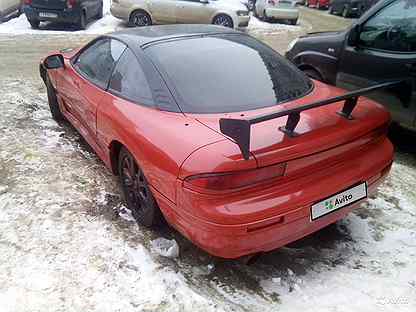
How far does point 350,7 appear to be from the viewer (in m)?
21.0

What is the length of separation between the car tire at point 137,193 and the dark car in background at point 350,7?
19.7 meters

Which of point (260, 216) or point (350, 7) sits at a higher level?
point (260, 216)

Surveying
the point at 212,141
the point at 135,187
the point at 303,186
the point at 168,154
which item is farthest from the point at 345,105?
the point at 135,187

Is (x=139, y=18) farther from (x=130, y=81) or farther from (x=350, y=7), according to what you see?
(x=350, y=7)

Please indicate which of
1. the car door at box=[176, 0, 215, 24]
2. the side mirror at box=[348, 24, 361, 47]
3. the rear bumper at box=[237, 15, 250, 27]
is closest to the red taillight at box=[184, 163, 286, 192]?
the side mirror at box=[348, 24, 361, 47]

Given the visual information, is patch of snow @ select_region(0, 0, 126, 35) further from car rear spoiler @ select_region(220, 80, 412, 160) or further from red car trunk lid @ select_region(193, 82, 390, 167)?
car rear spoiler @ select_region(220, 80, 412, 160)

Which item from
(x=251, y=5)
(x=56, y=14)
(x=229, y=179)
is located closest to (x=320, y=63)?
(x=229, y=179)

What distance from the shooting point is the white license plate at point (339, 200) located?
8.62 feet

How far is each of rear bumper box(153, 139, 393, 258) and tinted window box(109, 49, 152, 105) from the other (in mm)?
861

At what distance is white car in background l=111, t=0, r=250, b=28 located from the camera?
13.5 m

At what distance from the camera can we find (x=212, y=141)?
2529mm

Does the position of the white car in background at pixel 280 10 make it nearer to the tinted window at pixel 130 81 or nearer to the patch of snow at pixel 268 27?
the patch of snow at pixel 268 27

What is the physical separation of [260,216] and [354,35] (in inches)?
131

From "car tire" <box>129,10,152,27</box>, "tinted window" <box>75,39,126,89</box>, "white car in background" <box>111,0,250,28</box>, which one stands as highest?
"tinted window" <box>75,39,126,89</box>
